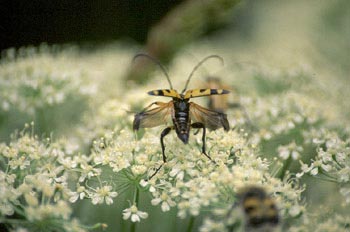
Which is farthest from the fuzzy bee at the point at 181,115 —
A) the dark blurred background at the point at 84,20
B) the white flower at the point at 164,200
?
the dark blurred background at the point at 84,20

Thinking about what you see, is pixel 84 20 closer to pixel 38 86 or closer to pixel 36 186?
pixel 38 86

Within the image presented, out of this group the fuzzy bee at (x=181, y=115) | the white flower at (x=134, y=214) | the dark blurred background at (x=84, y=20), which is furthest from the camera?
the dark blurred background at (x=84, y=20)

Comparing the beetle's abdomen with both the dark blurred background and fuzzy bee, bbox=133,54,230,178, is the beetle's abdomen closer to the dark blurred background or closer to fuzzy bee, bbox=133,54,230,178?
fuzzy bee, bbox=133,54,230,178

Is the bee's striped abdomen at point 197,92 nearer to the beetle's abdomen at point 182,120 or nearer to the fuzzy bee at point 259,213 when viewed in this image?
the beetle's abdomen at point 182,120

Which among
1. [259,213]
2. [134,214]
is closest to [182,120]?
[134,214]

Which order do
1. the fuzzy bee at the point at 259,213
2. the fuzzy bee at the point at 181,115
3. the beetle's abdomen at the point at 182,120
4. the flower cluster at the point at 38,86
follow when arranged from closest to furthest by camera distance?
the fuzzy bee at the point at 259,213 → the beetle's abdomen at the point at 182,120 → the fuzzy bee at the point at 181,115 → the flower cluster at the point at 38,86

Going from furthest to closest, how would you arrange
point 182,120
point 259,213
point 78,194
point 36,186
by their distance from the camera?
1. point 182,120
2. point 78,194
3. point 36,186
4. point 259,213

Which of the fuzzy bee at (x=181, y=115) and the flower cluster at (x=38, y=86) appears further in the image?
the flower cluster at (x=38, y=86)

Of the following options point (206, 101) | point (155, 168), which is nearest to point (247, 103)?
point (206, 101)
